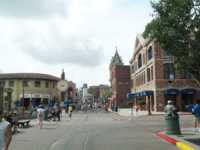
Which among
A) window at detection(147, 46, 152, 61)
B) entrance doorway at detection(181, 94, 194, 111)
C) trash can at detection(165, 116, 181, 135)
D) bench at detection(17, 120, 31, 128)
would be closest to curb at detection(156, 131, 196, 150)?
trash can at detection(165, 116, 181, 135)

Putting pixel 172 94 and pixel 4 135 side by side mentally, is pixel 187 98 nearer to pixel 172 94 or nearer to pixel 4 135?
pixel 172 94

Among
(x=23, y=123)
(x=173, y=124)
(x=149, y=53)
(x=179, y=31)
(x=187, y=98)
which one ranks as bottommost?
(x=23, y=123)

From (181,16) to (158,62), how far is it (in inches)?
1897

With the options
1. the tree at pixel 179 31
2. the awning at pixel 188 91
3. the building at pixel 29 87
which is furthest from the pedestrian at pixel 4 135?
the building at pixel 29 87

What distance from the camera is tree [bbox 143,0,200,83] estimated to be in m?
13.4

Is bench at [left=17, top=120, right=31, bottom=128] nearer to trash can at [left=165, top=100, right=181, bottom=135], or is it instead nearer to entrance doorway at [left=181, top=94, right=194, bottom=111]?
trash can at [left=165, top=100, right=181, bottom=135]

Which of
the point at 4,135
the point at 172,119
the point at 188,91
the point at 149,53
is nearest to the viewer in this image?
the point at 4,135

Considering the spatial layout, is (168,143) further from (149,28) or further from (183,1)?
(183,1)

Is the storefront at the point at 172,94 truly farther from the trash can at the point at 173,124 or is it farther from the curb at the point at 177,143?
the curb at the point at 177,143

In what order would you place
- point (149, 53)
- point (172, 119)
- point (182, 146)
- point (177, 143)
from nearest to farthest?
point (182, 146)
point (177, 143)
point (172, 119)
point (149, 53)

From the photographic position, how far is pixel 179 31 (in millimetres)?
13891

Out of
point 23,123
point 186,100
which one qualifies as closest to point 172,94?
point 186,100

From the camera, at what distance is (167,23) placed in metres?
13.9

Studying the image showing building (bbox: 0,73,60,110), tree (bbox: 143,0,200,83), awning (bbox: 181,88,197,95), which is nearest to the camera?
tree (bbox: 143,0,200,83)
